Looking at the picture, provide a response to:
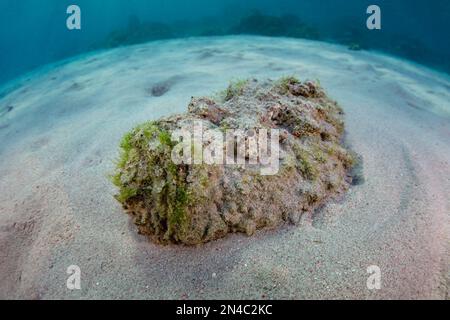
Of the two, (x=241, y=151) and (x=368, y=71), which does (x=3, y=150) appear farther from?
(x=368, y=71)

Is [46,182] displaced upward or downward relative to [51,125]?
downward

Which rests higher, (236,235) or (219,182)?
(219,182)

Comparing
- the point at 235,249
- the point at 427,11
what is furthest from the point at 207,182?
the point at 427,11

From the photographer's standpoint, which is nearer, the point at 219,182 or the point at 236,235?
the point at 219,182

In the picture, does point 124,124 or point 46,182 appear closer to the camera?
point 46,182

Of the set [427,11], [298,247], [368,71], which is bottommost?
[298,247]
